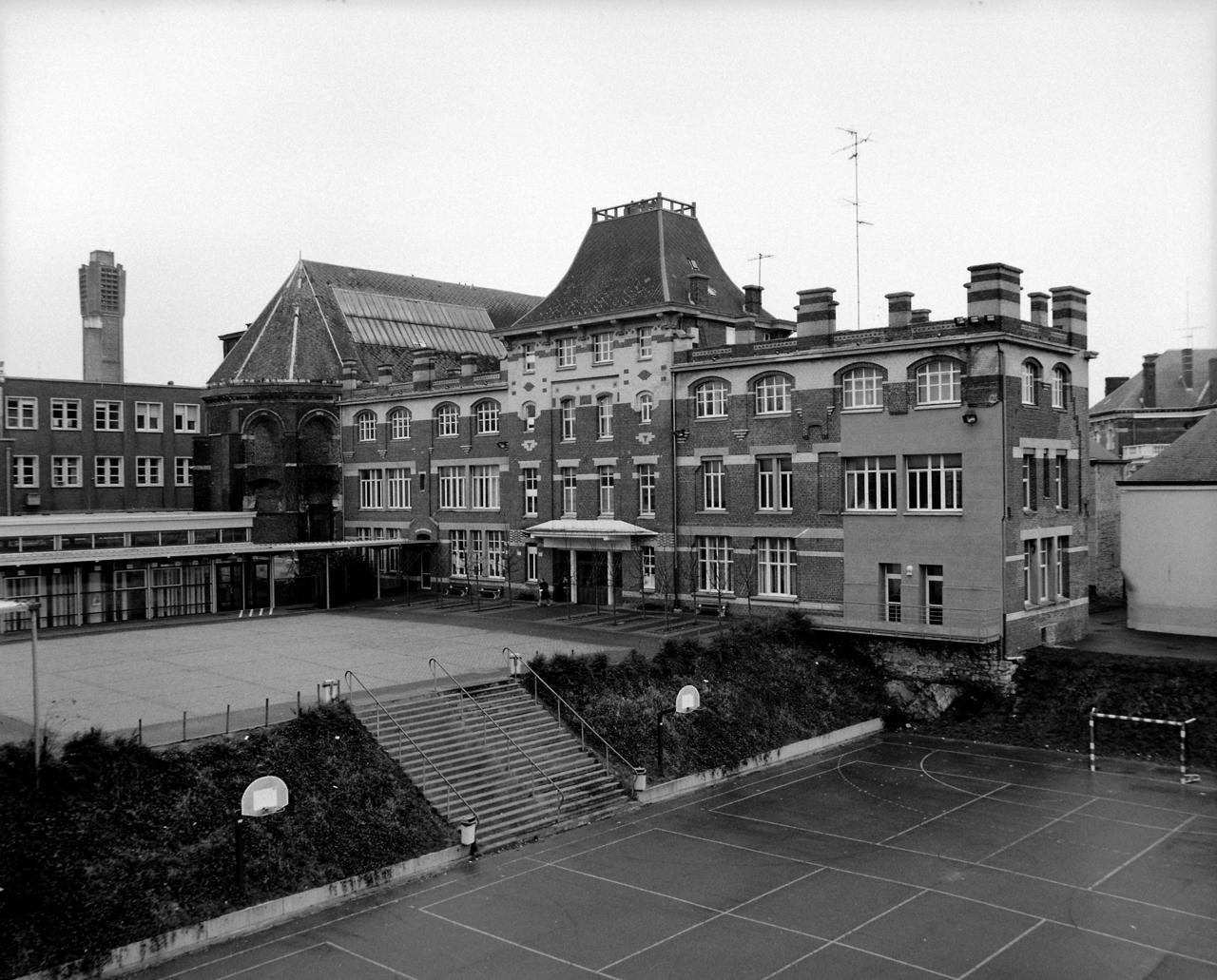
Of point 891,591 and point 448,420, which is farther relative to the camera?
point 448,420

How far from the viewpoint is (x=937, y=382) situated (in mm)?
34219

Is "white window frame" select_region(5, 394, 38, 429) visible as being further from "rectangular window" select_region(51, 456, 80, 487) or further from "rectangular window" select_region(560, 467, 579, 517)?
"rectangular window" select_region(560, 467, 579, 517)

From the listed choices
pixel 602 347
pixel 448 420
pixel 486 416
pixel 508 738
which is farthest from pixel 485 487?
pixel 508 738

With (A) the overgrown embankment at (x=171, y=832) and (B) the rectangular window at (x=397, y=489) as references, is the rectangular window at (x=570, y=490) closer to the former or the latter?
(B) the rectangular window at (x=397, y=489)

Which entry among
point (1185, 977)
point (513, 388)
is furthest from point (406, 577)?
point (1185, 977)

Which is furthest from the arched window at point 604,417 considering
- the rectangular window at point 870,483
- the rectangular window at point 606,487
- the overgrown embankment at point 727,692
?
the overgrown embankment at point 727,692

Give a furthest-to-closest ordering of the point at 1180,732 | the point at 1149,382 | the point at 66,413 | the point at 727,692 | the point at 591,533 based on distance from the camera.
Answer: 1. the point at 1149,382
2. the point at 66,413
3. the point at 591,533
4. the point at 727,692
5. the point at 1180,732

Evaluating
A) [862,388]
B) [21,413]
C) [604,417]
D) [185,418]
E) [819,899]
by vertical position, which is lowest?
[819,899]

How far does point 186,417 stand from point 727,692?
36875 millimetres

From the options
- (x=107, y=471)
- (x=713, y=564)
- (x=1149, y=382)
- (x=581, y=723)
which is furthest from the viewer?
(x=1149, y=382)

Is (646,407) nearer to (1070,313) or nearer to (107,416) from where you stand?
(1070,313)

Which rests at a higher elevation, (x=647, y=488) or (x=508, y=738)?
(x=647, y=488)

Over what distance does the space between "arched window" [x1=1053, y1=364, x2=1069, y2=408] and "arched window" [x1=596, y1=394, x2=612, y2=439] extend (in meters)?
16.1

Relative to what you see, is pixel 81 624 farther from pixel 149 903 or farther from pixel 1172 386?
pixel 1172 386
